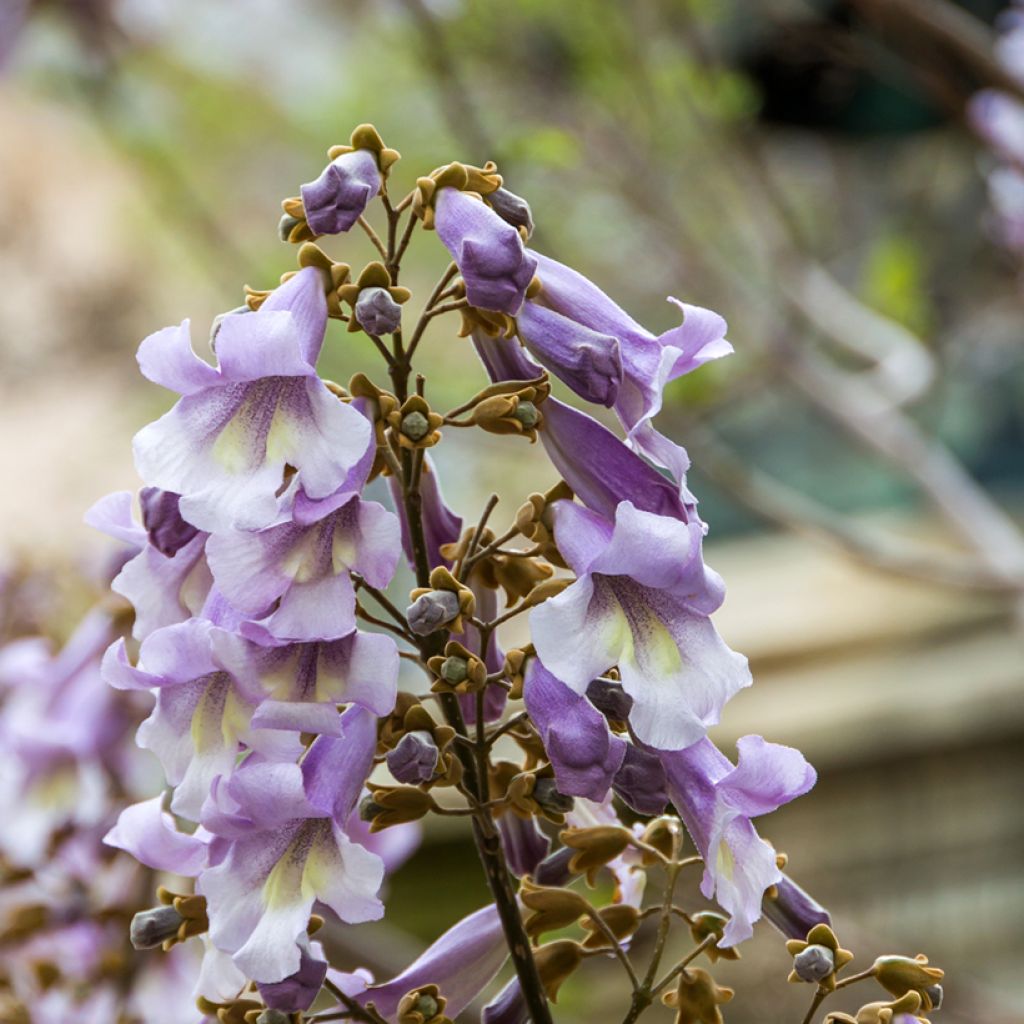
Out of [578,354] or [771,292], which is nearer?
[578,354]

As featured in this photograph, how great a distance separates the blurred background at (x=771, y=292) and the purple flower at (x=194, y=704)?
2.08ft

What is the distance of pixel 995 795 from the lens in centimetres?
206

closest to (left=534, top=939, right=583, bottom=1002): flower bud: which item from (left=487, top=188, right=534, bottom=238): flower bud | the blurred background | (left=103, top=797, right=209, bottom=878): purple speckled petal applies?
(left=103, top=797, right=209, bottom=878): purple speckled petal

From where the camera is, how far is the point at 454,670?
35 centimetres

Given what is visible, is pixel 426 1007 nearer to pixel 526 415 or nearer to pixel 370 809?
pixel 370 809

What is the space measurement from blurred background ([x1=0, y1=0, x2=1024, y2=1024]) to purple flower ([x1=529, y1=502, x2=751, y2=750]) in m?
0.66

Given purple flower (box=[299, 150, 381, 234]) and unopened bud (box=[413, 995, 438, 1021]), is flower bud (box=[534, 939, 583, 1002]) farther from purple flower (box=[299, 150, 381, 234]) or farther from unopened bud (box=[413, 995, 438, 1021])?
purple flower (box=[299, 150, 381, 234])

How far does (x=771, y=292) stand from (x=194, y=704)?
168cm

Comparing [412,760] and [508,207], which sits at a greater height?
[508,207]

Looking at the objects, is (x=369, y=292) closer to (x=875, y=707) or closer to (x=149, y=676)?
(x=149, y=676)

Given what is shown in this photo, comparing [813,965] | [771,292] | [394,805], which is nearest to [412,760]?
[394,805]

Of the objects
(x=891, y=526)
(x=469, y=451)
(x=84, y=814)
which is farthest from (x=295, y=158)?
(x=84, y=814)

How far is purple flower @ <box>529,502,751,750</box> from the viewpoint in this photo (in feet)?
1.10

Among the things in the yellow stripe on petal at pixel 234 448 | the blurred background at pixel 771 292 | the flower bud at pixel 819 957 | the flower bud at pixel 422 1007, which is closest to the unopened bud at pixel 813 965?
the flower bud at pixel 819 957
